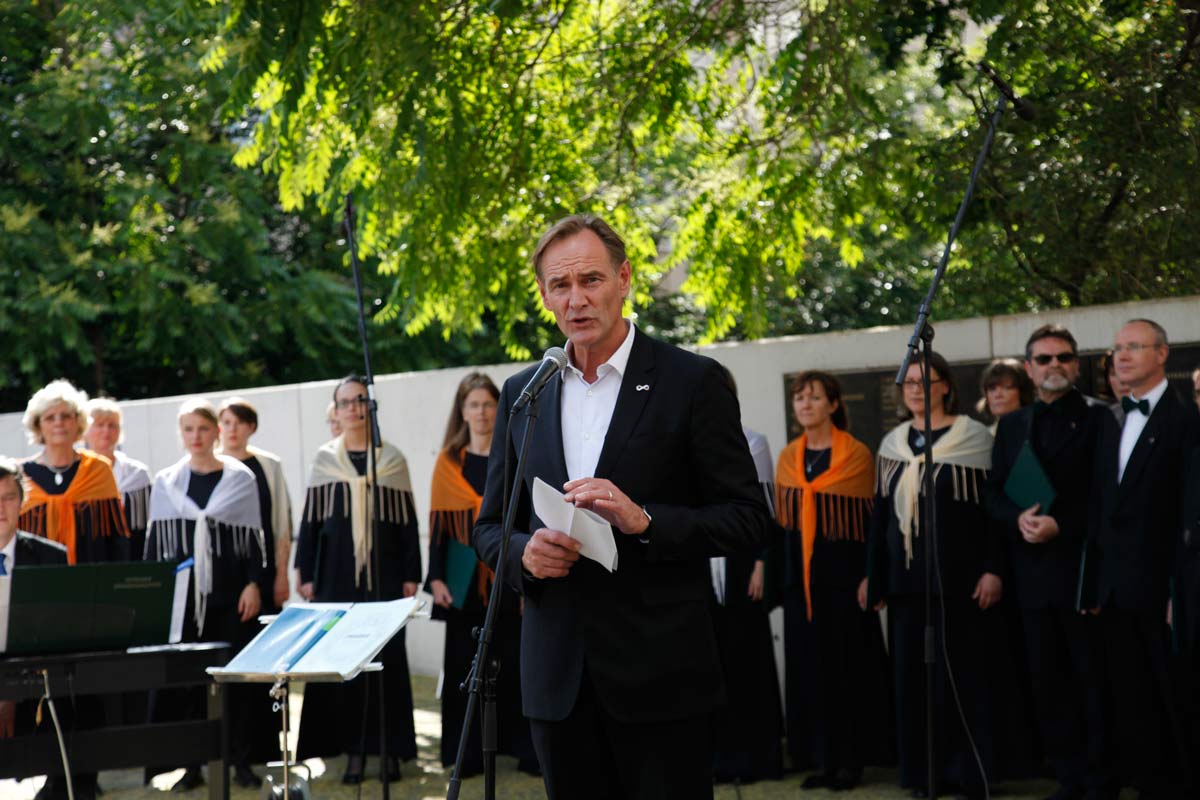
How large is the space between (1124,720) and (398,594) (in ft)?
13.3

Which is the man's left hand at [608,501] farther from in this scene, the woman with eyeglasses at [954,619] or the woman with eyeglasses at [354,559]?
the woman with eyeglasses at [354,559]

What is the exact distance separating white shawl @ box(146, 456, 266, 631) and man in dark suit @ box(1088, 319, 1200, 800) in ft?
15.3

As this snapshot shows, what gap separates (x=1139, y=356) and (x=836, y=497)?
183 centimetres

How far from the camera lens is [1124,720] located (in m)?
6.46

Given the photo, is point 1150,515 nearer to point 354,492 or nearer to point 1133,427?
point 1133,427

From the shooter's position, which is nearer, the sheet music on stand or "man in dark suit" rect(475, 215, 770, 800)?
"man in dark suit" rect(475, 215, 770, 800)

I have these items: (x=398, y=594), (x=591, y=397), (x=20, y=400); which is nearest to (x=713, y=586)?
(x=398, y=594)

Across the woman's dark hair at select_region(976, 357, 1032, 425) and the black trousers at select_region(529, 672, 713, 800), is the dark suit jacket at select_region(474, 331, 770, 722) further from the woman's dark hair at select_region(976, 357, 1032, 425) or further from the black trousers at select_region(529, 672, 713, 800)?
the woman's dark hair at select_region(976, 357, 1032, 425)

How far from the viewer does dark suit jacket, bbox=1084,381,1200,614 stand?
6.25 m

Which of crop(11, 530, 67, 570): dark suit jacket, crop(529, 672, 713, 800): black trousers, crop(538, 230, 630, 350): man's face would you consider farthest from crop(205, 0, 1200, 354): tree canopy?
crop(529, 672, 713, 800): black trousers

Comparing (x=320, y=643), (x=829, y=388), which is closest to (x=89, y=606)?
(x=320, y=643)

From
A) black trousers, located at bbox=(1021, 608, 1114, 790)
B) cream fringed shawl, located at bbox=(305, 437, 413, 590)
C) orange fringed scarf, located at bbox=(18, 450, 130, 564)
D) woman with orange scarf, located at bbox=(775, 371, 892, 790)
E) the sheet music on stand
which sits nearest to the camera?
the sheet music on stand

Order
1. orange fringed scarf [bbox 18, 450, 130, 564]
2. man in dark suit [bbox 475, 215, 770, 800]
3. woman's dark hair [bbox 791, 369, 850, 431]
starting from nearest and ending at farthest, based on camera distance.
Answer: man in dark suit [bbox 475, 215, 770, 800]
woman's dark hair [bbox 791, 369, 850, 431]
orange fringed scarf [bbox 18, 450, 130, 564]

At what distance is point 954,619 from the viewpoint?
23.2ft
